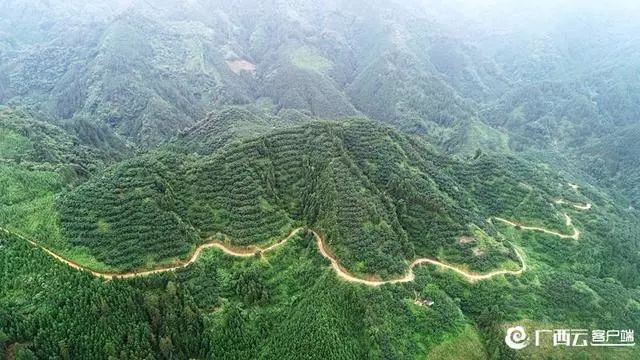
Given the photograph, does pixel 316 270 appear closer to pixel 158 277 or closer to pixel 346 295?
pixel 346 295

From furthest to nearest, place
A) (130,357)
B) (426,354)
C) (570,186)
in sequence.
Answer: (570,186) → (426,354) → (130,357)

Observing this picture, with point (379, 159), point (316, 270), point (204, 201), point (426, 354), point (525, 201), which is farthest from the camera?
point (525, 201)

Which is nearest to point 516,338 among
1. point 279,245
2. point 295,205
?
point 279,245

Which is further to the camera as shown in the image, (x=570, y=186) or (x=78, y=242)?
(x=570, y=186)

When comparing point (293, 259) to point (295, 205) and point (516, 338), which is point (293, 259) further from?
point (516, 338)

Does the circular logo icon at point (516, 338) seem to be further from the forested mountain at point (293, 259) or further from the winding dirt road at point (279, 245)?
the winding dirt road at point (279, 245)

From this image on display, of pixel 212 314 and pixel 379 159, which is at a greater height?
pixel 379 159

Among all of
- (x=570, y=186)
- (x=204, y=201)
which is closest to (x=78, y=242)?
(x=204, y=201)

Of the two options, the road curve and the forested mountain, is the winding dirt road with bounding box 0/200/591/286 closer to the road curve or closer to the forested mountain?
the road curve
